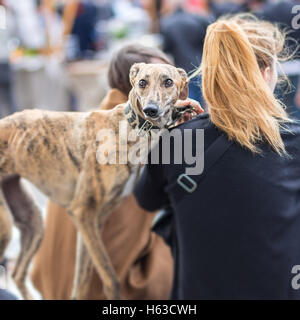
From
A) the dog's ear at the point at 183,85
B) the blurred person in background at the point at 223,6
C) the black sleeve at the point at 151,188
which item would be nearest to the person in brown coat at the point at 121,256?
the black sleeve at the point at 151,188

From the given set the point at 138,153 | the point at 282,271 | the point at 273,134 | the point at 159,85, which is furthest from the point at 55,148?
the point at 282,271

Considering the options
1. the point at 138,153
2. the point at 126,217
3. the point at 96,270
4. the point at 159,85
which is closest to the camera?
the point at 159,85

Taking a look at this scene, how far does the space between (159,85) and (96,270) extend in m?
0.52

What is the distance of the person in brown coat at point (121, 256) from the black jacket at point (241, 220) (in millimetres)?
246

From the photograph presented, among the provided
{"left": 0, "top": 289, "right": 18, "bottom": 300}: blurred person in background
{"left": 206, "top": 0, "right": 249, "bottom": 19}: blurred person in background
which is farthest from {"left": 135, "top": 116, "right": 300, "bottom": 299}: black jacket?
{"left": 206, "top": 0, "right": 249, "bottom": 19}: blurred person in background

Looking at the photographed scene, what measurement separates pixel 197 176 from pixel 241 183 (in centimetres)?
11

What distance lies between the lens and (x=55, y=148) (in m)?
1.07

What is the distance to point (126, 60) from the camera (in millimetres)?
1140

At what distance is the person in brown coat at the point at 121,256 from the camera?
141cm

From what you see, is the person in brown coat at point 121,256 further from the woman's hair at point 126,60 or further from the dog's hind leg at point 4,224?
the woman's hair at point 126,60

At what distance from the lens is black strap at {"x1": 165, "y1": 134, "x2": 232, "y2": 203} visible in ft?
3.63

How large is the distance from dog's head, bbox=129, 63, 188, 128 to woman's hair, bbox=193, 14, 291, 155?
0.36ft

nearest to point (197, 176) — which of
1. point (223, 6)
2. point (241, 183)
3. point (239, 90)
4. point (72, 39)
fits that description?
point (241, 183)
